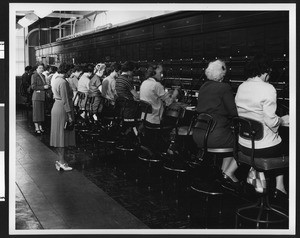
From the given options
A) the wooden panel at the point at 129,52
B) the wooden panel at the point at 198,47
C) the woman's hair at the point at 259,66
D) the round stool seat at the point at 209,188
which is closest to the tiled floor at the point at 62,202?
the round stool seat at the point at 209,188

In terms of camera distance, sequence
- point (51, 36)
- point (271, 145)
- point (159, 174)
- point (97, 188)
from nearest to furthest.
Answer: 1. point (271, 145)
2. point (97, 188)
3. point (159, 174)
4. point (51, 36)

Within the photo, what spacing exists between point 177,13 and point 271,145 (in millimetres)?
4709

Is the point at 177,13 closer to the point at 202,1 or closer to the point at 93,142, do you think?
the point at 93,142

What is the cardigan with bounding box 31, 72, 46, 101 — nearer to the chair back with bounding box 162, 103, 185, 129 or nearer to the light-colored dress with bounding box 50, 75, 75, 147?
the light-colored dress with bounding box 50, 75, 75, 147

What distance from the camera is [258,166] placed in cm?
363

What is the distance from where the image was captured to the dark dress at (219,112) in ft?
13.2

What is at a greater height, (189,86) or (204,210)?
(189,86)

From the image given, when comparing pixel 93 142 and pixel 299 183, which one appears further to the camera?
pixel 93 142

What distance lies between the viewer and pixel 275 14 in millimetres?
5656

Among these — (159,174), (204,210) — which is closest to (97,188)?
(159,174)

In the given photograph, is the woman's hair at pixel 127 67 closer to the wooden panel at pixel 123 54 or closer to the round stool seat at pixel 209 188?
the round stool seat at pixel 209 188

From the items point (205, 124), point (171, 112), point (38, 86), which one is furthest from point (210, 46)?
point (205, 124)

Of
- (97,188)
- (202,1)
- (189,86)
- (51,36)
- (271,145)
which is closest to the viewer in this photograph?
(202,1)

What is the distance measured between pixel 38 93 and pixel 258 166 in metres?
5.76
